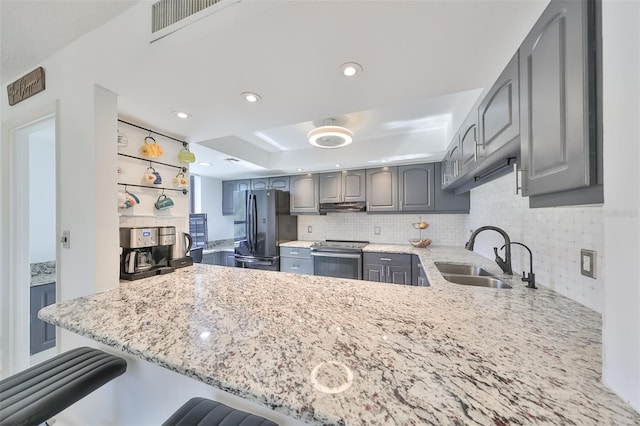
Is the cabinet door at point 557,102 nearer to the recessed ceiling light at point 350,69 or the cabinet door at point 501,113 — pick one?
the cabinet door at point 501,113

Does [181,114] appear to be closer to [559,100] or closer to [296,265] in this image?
[559,100]

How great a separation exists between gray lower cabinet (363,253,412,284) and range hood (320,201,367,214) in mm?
735

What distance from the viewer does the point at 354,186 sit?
345 cm

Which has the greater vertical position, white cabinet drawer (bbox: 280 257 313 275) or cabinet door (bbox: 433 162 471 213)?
cabinet door (bbox: 433 162 471 213)

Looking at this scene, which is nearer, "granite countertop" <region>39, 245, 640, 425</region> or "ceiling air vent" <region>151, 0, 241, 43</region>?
"granite countertop" <region>39, 245, 640, 425</region>

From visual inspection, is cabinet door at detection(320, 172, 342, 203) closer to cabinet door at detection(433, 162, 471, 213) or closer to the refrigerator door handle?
the refrigerator door handle

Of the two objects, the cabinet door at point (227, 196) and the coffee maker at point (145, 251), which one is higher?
the cabinet door at point (227, 196)

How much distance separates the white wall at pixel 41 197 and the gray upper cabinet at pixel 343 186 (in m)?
3.10

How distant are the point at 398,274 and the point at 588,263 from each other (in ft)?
6.40

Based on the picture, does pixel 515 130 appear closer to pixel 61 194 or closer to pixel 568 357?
pixel 568 357

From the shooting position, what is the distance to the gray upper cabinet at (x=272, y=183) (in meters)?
3.87

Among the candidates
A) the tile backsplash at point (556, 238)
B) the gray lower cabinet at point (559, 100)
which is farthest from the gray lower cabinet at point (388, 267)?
the gray lower cabinet at point (559, 100)

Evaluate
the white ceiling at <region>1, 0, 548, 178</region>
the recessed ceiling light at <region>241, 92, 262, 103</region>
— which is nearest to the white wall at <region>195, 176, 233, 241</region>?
the white ceiling at <region>1, 0, 548, 178</region>

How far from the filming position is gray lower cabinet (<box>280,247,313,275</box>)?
3410 mm
